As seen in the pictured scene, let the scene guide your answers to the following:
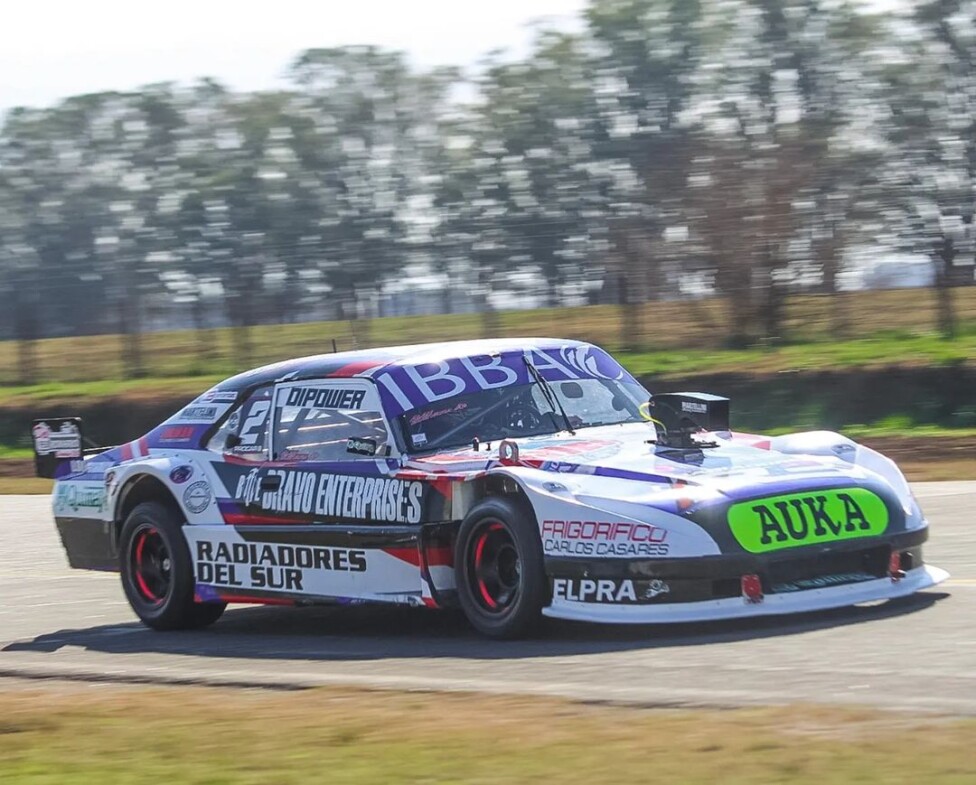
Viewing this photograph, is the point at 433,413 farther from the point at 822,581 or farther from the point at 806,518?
the point at 822,581

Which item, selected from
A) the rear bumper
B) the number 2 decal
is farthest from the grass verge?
the number 2 decal

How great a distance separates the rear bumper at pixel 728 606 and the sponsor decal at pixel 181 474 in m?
3.04

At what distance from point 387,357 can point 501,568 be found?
185 centimetres

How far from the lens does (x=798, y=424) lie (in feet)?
76.4

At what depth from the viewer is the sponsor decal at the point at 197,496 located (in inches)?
375

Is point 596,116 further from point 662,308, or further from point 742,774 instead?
point 742,774

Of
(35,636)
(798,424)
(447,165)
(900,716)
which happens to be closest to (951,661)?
(900,716)

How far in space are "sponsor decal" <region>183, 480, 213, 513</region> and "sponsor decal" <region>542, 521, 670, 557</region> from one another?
2791 millimetres

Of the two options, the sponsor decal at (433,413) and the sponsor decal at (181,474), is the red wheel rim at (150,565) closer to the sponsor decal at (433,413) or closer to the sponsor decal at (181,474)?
the sponsor decal at (181,474)

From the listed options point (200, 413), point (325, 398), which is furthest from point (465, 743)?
point (200, 413)

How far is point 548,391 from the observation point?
355 inches

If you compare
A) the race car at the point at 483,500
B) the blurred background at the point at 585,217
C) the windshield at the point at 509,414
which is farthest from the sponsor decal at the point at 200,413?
the blurred background at the point at 585,217

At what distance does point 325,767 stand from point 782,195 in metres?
21.4

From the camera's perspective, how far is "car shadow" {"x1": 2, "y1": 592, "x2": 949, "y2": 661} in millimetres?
7379
